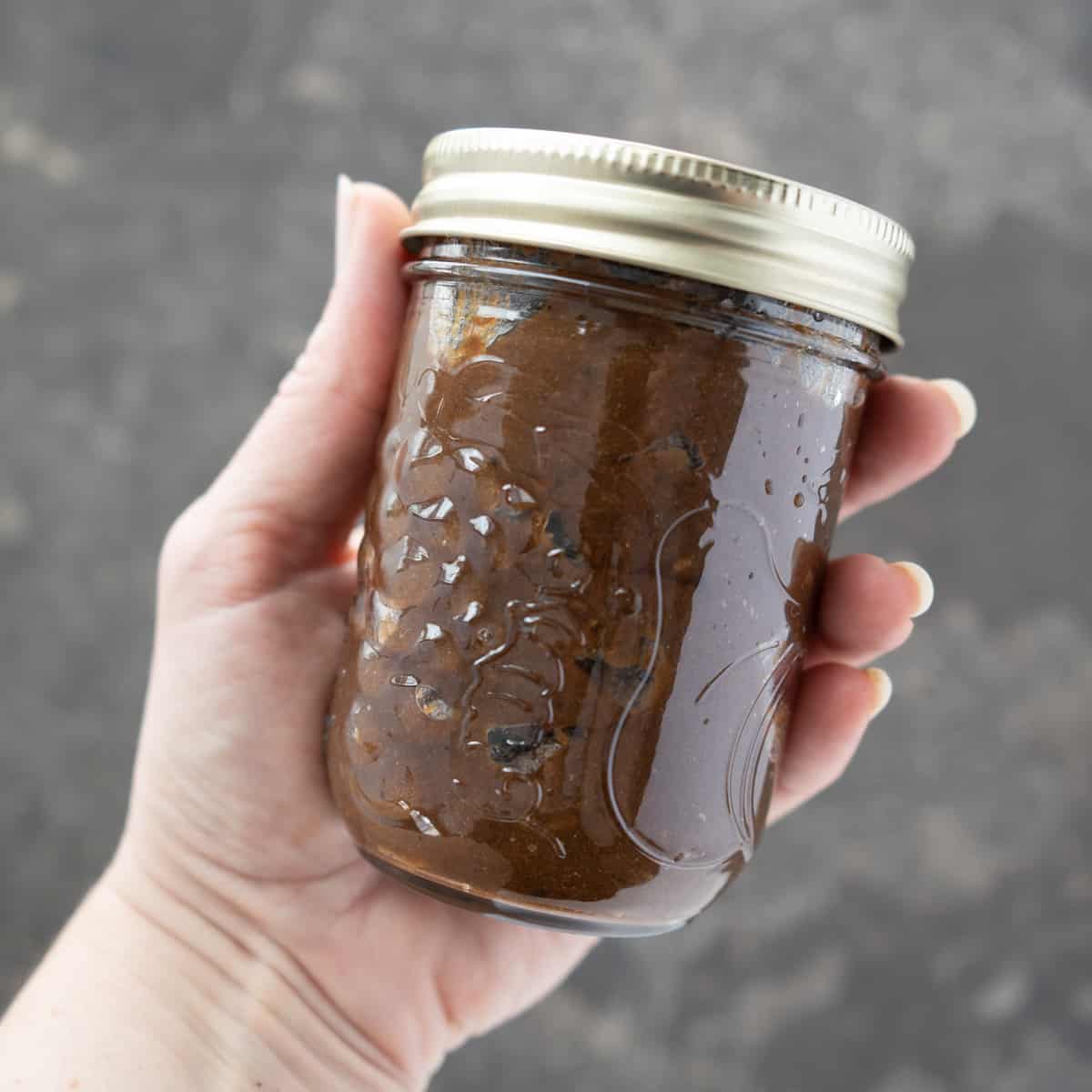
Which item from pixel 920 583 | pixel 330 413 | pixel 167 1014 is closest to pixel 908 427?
pixel 920 583

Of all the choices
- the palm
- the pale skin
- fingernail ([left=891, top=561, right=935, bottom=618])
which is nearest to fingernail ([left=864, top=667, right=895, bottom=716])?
the pale skin

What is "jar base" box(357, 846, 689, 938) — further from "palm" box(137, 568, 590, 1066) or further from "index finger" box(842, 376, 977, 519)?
"index finger" box(842, 376, 977, 519)

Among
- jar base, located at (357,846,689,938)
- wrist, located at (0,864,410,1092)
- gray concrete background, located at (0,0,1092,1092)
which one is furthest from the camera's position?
gray concrete background, located at (0,0,1092,1092)

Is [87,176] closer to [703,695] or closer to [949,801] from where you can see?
[703,695]

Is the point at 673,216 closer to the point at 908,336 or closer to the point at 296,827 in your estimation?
the point at 296,827

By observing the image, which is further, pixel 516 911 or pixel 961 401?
pixel 961 401

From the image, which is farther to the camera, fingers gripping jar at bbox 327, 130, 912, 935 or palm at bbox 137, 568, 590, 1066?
palm at bbox 137, 568, 590, 1066

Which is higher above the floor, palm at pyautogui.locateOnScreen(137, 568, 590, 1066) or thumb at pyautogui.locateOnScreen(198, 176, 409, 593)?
thumb at pyautogui.locateOnScreen(198, 176, 409, 593)
